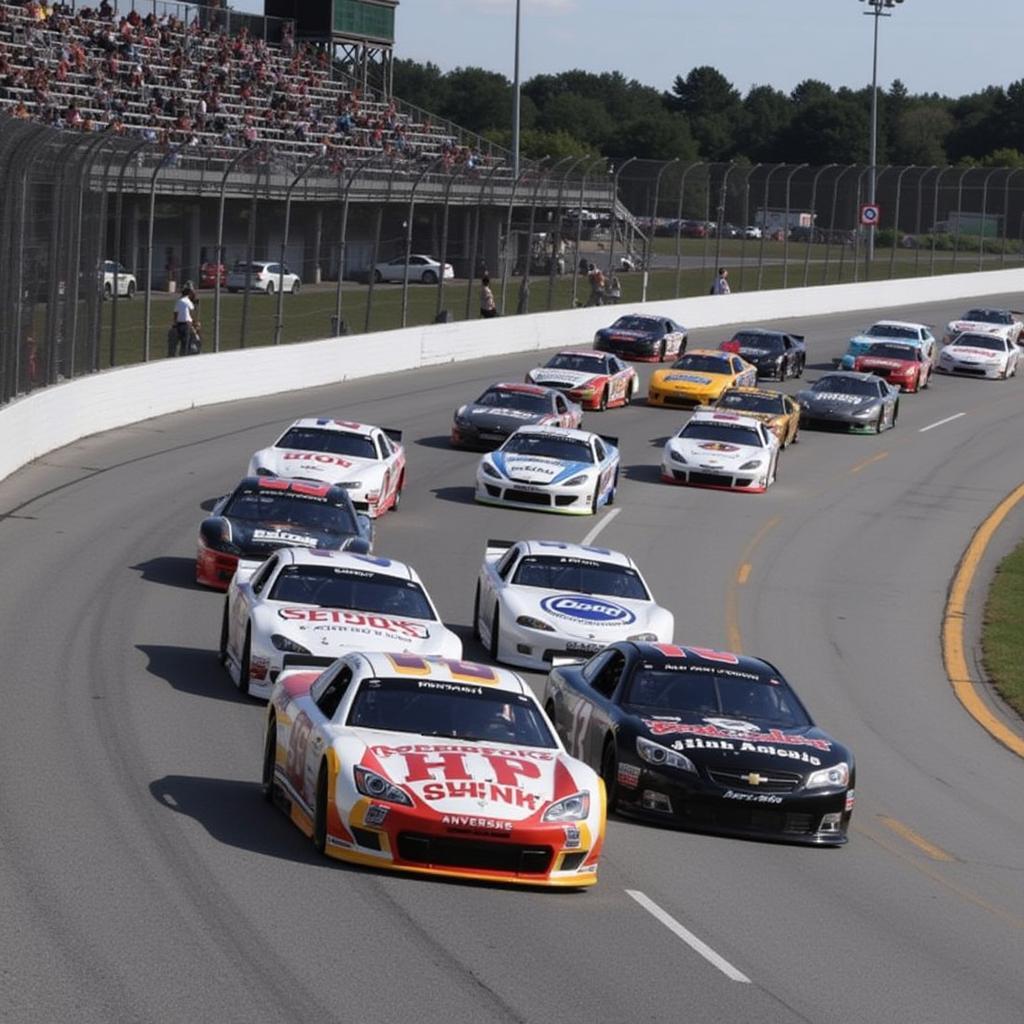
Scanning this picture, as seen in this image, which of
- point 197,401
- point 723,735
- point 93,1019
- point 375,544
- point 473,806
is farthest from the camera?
point 197,401

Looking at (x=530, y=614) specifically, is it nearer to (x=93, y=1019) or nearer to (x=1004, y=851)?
(x=1004, y=851)

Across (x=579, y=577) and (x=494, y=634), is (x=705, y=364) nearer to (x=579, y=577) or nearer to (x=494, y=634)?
(x=579, y=577)

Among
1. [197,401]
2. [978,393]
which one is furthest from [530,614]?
[978,393]

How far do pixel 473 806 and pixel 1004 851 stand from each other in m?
4.82

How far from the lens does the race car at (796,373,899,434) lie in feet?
128

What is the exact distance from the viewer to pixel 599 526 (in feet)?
89.2

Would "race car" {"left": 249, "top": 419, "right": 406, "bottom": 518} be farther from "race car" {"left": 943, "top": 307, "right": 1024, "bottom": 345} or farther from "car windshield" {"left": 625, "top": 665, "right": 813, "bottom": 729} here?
"race car" {"left": 943, "top": 307, "right": 1024, "bottom": 345}

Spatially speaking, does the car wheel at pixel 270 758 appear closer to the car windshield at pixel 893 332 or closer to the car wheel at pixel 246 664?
the car wheel at pixel 246 664

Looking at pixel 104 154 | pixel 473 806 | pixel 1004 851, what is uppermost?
pixel 104 154

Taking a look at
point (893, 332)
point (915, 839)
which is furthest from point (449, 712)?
point (893, 332)

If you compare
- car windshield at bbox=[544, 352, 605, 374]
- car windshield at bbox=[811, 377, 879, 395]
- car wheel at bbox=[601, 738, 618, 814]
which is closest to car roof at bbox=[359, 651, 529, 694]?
car wheel at bbox=[601, 738, 618, 814]

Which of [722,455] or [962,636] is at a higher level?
[722,455]

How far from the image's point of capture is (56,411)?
29.8m

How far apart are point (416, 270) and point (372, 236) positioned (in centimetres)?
647
